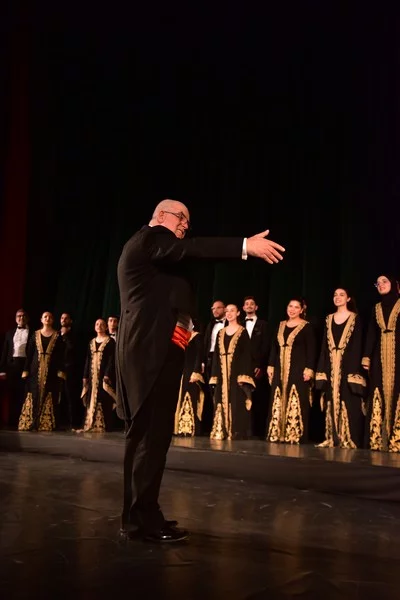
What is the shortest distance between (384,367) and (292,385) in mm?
741

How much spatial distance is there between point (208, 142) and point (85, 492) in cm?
446

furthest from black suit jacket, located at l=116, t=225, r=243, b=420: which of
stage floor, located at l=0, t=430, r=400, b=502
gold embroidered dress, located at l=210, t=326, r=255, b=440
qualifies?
gold embroidered dress, located at l=210, t=326, r=255, b=440

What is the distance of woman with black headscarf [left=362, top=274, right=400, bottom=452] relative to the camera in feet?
14.2

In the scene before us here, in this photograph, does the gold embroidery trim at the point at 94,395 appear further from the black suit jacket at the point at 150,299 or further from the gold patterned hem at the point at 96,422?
the black suit jacket at the point at 150,299

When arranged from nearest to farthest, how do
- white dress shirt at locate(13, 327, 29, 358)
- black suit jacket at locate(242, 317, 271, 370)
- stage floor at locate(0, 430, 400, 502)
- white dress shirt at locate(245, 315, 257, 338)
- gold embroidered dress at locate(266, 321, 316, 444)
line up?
stage floor at locate(0, 430, 400, 502) → gold embroidered dress at locate(266, 321, 316, 444) → black suit jacket at locate(242, 317, 271, 370) → white dress shirt at locate(245, 315, 257, 338) → white dress shirt at locate(13, 327, 29, 358)

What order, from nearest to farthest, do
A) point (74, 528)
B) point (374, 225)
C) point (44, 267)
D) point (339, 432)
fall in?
1. point (74, 528)
2. point (339, 432)
3. point (374, 225)
4. point (44, 267)

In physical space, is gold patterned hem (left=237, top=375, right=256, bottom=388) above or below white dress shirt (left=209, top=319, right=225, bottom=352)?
below

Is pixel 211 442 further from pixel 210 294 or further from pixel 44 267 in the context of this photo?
pixel 44 267

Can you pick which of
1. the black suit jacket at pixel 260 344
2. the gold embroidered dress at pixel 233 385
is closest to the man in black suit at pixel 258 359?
the black suit jacket at pixel 260 344

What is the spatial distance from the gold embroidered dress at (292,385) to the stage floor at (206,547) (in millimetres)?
1526

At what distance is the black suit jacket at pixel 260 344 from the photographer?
5.31m

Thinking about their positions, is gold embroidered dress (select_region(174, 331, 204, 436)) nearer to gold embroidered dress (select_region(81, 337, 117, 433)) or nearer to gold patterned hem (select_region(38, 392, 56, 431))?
gold embroidered dress (select_region(81, 337, 117, 433))

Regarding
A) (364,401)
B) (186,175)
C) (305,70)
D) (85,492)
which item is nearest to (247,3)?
(305,70)

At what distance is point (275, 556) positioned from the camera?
1.82 metres
